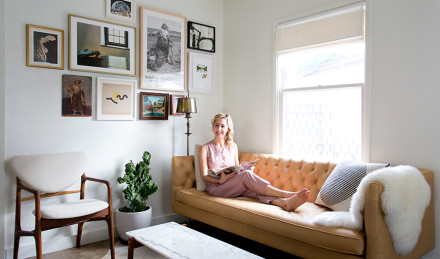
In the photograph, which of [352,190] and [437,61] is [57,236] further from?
[437,61]

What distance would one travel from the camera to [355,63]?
3.10 m

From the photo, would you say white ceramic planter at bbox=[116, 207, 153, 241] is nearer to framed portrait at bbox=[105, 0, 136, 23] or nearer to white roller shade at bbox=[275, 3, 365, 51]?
framed portrait at bbox=[105, 0, 136, 23]

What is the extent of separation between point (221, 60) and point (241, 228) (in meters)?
2.41

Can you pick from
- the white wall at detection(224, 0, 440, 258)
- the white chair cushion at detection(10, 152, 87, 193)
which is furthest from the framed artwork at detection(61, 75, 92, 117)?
the white wall at detection(224, 0, 440, 258)

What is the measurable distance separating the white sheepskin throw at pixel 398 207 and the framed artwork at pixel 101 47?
2.48m

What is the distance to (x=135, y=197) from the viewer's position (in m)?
3.26

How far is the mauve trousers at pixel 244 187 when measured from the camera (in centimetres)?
299

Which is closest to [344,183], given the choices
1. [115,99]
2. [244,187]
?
[244,187]

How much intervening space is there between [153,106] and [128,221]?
A: 50.6 inches

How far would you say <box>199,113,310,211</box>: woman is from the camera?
2.78 meters

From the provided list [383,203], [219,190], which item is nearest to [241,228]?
[219,190]

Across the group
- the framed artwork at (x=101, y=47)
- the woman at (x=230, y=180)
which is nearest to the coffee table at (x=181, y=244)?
the woman at (x=230, y=180)

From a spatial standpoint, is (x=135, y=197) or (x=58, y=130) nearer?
(x=58, y=130)

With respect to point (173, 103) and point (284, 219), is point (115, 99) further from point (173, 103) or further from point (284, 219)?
point (284, 219)
